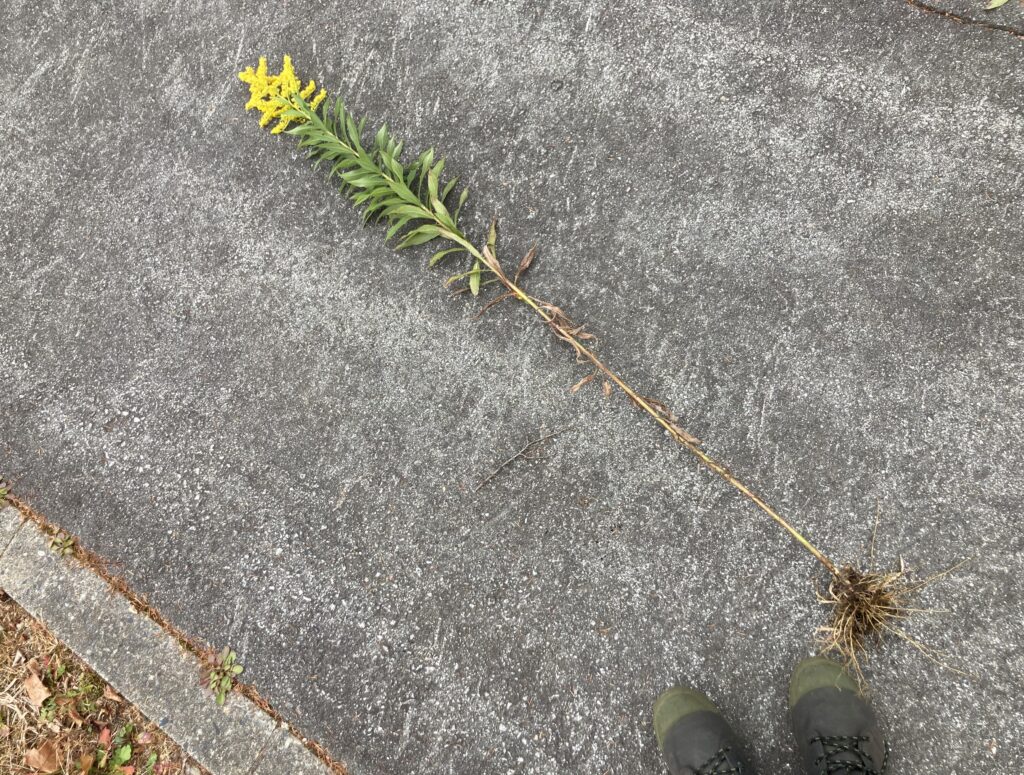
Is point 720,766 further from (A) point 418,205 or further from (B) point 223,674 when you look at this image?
(A) point 418,205

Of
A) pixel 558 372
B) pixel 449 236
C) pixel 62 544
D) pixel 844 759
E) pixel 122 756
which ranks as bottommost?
pixel 122 756

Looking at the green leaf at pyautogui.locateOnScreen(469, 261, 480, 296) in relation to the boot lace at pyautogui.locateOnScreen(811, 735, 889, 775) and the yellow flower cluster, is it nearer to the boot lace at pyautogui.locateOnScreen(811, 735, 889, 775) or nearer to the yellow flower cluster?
the yellow flower cluster

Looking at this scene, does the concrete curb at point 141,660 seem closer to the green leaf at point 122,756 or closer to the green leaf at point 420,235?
the green leaf at point 122,756

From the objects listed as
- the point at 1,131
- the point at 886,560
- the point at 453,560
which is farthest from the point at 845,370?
the point at 1,131

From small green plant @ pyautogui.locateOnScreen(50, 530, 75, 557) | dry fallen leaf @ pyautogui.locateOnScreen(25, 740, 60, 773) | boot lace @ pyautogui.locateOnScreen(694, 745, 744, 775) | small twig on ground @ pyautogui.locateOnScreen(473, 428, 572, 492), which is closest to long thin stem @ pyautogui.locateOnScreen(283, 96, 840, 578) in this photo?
small twig on ground @ pyautogui.locateOnScreen(473, 428, 572, 492)

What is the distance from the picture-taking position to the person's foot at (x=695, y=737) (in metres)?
1.85

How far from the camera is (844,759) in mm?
1862

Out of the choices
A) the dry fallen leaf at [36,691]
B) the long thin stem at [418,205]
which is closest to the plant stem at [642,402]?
the long thin stem at [418,205]

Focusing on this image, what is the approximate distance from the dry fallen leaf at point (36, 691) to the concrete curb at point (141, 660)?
0.72ft

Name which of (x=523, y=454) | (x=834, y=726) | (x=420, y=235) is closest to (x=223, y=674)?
(x=523, y=454)

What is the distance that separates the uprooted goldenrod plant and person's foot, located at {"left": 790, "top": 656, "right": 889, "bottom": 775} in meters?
0.10

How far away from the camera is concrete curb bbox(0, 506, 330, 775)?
208 centimetres

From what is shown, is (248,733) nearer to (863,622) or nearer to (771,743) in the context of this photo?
(771,743)

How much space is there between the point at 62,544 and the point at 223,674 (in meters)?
0.84
